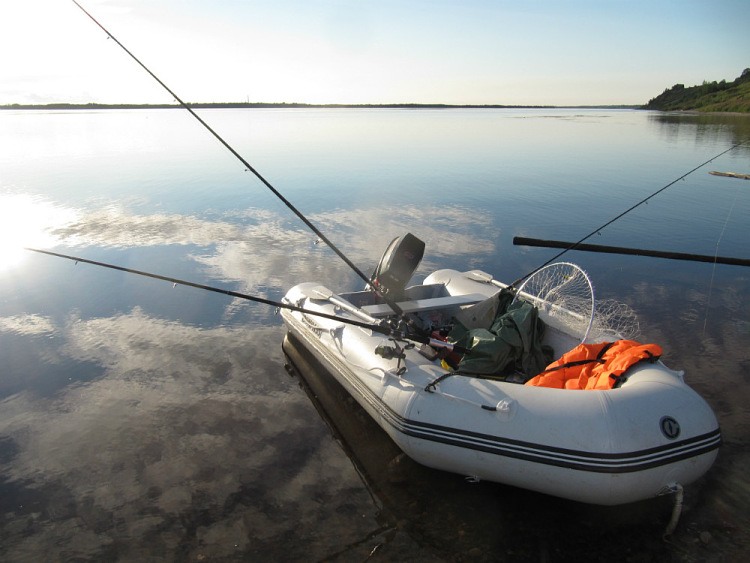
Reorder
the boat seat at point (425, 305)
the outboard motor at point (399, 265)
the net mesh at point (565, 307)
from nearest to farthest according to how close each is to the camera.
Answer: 1. the net mesh at point (565, 307)
2. the boat seat at point (425, 305)
3. the outboard motor at point (399, 265)

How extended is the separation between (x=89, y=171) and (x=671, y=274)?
850 inches

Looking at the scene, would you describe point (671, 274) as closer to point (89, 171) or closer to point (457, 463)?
point (457, 463)

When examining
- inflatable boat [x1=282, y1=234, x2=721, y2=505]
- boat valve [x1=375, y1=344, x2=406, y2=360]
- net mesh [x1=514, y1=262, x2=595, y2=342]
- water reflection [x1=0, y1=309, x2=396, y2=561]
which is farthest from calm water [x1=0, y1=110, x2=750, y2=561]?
net mesh [x1=514, y1=262, x2=595, y2=342]

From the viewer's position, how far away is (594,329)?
17.9ft

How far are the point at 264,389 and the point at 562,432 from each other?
3372mm

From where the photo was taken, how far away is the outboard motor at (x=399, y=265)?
21.3 ft

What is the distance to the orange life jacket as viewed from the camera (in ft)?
14.7

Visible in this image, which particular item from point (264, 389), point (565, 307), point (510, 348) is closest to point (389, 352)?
point (510, 348)

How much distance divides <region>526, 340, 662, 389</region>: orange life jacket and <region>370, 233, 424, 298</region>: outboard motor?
226 cm

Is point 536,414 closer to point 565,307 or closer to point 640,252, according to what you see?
point 565,307

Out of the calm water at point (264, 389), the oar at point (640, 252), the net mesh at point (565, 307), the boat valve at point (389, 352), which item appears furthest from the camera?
the oar at point (640, 252)

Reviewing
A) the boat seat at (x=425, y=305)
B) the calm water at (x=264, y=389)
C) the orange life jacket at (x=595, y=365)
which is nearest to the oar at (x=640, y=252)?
the calm water at (x=264, y=389)

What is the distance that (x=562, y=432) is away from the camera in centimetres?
392

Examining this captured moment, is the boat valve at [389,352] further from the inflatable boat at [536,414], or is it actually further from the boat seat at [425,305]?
the boat seat at [425,305]
